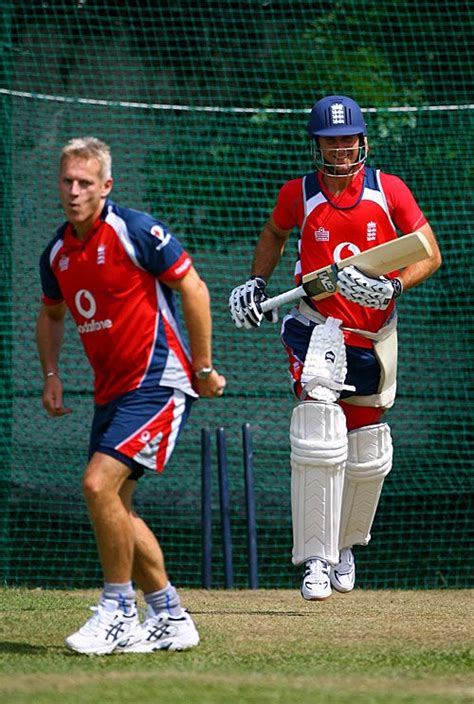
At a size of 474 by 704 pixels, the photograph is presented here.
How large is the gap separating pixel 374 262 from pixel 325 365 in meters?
0.46

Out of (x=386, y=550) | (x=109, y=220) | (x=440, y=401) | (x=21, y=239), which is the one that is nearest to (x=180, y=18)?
(x=21, y=239)

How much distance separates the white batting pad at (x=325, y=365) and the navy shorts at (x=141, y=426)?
1.16m

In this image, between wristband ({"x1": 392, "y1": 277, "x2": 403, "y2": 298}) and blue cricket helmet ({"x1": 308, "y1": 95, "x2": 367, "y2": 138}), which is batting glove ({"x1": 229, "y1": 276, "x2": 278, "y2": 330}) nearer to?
wristband ({"x1": 392, "y1": 277, "x2": 403, "y2": 298})

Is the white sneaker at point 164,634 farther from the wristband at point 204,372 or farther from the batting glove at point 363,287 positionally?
the batting glove at point 363,287

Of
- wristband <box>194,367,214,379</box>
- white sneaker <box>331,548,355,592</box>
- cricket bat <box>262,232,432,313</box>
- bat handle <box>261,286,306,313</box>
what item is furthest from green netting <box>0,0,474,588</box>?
wristband <box>194,367,214,379</box>

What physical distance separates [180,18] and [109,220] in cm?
554

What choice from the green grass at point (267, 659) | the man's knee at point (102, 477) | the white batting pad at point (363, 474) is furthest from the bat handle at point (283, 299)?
the man's knee at point (102, 477)

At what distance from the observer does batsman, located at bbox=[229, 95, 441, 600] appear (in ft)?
19.5

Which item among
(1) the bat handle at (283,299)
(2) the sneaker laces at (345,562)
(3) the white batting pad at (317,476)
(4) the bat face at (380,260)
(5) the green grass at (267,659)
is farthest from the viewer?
(2) the sneaker laces at (345,562)

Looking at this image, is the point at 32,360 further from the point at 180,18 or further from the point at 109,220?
the point at 109,220

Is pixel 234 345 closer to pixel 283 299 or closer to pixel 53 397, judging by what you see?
pixel 283 299

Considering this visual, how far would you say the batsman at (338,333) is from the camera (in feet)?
19.5

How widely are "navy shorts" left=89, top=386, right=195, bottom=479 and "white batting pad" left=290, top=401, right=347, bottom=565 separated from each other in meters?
1.12

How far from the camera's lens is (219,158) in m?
9.02
